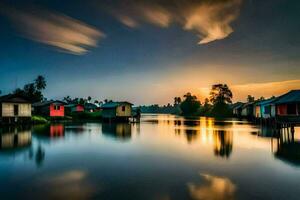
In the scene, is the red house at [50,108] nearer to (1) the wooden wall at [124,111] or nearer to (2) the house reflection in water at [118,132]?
(1) the wooden wall at [124,111]

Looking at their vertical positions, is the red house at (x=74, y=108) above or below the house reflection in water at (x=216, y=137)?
above

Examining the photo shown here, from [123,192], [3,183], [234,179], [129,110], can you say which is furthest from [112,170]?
[129,110]

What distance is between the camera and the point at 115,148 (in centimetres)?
1953

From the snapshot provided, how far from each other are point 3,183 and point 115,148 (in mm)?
10026

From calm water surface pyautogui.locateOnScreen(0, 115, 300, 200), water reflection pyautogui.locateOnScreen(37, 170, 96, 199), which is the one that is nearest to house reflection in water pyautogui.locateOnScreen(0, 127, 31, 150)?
calm water surface pyautogui.locateOnScreen(0, 115, 300, 200)

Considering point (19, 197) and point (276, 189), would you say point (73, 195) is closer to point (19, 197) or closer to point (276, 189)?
point (19, 197)

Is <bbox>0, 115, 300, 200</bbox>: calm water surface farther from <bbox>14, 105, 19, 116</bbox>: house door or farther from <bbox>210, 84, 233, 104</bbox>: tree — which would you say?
<bbox>210, 84, 233, 104</bbox>: tree

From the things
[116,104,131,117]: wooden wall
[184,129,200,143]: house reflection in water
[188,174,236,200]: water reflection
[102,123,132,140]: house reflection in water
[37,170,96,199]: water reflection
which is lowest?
[184,129,200,143]: house reflection in water

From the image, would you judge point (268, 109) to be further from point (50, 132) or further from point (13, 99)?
point (13, 99)

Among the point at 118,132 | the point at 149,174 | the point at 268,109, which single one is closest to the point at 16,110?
the point at 118,132

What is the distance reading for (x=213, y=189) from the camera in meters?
9.30

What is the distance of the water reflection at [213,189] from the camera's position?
8.48m

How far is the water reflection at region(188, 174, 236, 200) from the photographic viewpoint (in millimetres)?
8484

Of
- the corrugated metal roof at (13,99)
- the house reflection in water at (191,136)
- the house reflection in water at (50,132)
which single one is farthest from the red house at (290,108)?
the corrugated metal roof at (13,99)
